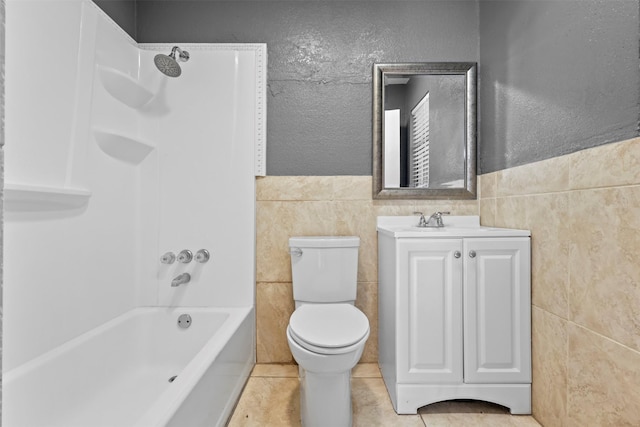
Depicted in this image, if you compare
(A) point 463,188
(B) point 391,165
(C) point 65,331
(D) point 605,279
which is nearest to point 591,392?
(D) point 605,279

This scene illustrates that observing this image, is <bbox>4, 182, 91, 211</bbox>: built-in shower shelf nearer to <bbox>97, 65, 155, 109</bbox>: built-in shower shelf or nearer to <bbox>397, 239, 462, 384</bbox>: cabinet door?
<bbox>97, 65, 155, 109</bbox>: built-in shower shelf

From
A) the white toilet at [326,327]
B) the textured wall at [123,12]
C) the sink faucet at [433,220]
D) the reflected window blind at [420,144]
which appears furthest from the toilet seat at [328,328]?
the textured wall at [123,12]

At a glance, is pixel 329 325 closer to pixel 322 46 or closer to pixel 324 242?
pixel 324 242

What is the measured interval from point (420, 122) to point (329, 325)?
1.28 metres

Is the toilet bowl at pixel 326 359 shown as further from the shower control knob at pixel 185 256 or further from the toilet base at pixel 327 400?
the shower control knob at pixel 185 256

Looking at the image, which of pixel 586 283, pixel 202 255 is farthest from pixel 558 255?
pixel 202 255

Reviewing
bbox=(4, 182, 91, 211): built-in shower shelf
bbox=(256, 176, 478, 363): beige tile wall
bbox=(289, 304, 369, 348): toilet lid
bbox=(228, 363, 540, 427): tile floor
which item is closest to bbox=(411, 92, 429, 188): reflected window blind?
bbox=(256, 176, 478, 363): beige tile wall

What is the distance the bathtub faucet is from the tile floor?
67 centimetres

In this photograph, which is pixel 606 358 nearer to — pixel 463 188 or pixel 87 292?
pixel 463 188

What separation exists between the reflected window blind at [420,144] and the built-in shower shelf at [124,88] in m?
1.55

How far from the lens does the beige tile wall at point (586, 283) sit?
1112 millimetres

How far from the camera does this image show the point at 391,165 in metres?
2.13

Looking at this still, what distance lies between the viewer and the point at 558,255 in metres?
1.43

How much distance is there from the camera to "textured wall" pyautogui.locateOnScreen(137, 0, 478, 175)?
6.98ft
